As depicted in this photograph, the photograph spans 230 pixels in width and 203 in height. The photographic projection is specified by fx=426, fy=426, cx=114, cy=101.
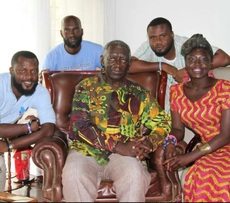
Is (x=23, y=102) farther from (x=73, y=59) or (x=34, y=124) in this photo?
(x=73, y=59)

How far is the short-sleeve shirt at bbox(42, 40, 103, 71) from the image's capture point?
4387mm

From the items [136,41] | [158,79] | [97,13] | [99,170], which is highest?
[97,13]

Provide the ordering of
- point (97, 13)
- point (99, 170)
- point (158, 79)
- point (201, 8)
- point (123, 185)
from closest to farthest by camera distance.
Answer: point (123, 185)
point (99, 170)
point (158, 79)
point (201, 8)
point (97, 13)

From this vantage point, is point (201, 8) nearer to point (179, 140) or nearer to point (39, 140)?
point (179, 140)

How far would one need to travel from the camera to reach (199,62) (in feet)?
9.32

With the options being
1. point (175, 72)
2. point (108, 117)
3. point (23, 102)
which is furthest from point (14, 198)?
point (175, 72)

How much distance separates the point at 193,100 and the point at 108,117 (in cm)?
60

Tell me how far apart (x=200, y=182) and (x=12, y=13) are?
309cm

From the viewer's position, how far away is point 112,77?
118 inches

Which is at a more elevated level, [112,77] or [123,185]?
[112,77]

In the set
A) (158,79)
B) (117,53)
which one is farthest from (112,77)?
(158,79)

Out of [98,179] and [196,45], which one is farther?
[196,45]

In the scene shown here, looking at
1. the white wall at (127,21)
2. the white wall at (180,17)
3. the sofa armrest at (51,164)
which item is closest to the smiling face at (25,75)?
the sofa armrest at (51,164)

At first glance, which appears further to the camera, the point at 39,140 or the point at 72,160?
the point at 39,140
